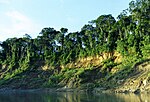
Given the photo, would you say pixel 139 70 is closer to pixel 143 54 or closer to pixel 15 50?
pixel 143 54

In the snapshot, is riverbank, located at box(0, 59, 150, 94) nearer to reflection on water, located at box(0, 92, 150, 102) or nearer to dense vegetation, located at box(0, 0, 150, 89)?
dense vegetation, located at box(0, 0, 150, 89)

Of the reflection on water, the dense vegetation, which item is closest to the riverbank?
the dense vegetation

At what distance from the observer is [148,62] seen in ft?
209

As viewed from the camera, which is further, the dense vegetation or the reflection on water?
the dense vegetation

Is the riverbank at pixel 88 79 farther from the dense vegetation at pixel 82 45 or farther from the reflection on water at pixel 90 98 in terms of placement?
the reflection on water at pixel 90 98

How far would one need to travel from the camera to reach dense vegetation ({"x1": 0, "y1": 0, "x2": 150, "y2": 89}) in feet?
239

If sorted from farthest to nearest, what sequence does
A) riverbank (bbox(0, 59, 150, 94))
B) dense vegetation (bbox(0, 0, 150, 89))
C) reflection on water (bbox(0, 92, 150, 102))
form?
dense vegetation (bbox(0, 0, 150, 89))
riverbank (bbox(0, 59, 150, 94))
reflection on water (bbox(0, 92, 150, 102))

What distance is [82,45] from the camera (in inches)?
3634

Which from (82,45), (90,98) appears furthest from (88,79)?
(90,98)

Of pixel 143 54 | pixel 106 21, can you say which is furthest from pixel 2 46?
pixel 143 54

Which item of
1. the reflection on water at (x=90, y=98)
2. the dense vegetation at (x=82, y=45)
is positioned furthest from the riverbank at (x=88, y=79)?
the reflection on water at (x=90, y=98)

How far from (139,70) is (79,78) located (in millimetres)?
15639

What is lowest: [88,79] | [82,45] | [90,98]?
[90,98]

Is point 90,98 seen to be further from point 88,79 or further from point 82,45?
point 82,45
